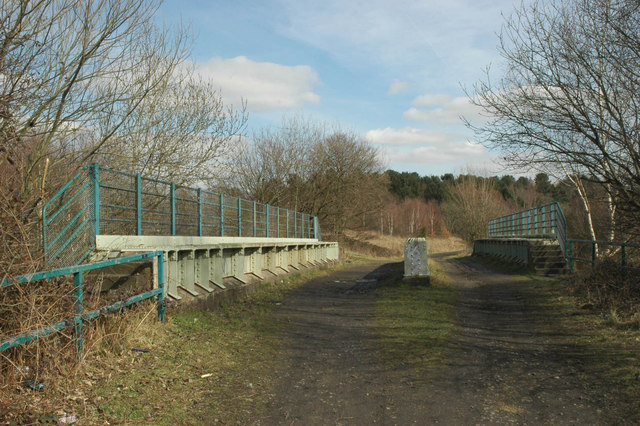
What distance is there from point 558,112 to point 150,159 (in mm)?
9296

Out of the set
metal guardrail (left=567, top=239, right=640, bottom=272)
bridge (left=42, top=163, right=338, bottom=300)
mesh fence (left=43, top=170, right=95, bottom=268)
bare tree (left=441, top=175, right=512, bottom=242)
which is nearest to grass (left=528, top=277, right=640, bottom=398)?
metal guardrail (left=567, top=239, right=640, bottom=272)

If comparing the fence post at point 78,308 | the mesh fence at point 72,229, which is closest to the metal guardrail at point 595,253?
the fence post at point 78,308

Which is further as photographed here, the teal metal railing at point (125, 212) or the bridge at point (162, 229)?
the bridge at point (162, 229)

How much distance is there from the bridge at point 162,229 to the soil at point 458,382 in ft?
A: 8.54

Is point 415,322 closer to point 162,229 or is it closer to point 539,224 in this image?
point 162,229

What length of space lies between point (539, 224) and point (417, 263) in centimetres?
925

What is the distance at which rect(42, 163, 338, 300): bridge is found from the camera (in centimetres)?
725

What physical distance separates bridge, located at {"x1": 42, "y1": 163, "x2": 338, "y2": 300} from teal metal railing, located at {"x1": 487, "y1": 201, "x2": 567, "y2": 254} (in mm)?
9014

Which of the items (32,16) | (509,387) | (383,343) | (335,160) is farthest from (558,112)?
(335,160)

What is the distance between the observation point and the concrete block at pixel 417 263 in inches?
502

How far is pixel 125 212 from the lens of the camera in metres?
9.41

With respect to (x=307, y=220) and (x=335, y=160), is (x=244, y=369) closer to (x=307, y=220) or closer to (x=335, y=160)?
(x=307, y=220)

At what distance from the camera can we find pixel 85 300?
18.1 ft

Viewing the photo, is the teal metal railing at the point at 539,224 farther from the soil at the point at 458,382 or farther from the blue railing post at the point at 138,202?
the blue railing post at the point at 138,202
